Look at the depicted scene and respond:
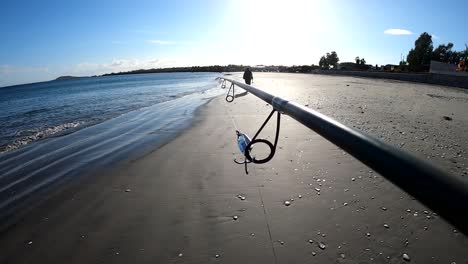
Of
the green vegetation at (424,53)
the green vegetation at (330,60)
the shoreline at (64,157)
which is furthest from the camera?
the green vegetation at (330,60)

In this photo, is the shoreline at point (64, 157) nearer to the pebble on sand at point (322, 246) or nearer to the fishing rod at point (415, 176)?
the pebble on sand at point (322, 246)

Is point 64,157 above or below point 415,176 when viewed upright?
below

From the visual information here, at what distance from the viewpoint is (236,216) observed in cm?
425

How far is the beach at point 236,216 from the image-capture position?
3484 millimetres

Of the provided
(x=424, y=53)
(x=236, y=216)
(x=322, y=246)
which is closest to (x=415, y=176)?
(x=322, y=246)

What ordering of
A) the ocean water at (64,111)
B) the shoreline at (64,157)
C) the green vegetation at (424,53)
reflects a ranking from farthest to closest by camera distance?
1. the green vegetation at (424,53)
2. the ocean water at (64,111)
3. the shoreline at (64,157)

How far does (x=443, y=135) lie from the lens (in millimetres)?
8086

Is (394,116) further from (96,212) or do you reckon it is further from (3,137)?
(3,137)

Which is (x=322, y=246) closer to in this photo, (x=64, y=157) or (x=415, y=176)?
(x=415, y=176)

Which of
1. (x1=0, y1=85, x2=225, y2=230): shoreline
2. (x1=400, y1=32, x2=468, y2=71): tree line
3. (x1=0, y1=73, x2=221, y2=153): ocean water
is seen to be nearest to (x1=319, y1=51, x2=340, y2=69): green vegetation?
(x1=400, y1=32, x2=468, y2=71): tree line

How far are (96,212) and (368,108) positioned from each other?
42.3 ft

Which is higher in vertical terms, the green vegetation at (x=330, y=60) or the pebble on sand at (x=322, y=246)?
the green vegetation at (x=330, y=60)

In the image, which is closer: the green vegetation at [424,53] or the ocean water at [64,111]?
the ocean water at [64,111]

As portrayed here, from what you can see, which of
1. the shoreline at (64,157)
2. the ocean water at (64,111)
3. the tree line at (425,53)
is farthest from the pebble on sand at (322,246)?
the tree line at (425,53)
